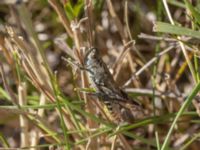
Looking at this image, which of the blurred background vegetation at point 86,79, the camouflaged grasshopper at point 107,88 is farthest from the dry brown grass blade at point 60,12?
the camouflaged grasshopper at point 107,88

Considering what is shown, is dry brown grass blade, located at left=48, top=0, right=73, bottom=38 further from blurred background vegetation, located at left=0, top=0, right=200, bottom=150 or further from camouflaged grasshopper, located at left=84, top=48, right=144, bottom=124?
camouflaged grasshopper, located at left=84, top=48, right=144, bottom=124

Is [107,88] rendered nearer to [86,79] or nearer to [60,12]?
[86,79]

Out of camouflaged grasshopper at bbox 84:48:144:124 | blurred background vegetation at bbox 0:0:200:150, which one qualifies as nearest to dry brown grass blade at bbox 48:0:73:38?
blurred background vegetation at bbox 0:0:200:150

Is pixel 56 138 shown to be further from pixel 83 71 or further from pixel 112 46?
pixel 112 46

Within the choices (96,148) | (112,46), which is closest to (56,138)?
(96,148)

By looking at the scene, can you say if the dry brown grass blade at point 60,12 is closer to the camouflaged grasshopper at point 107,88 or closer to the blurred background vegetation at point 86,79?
the blurred background vegetation at point 86,79

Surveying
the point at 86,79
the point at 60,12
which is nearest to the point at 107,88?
the point at 86,79
